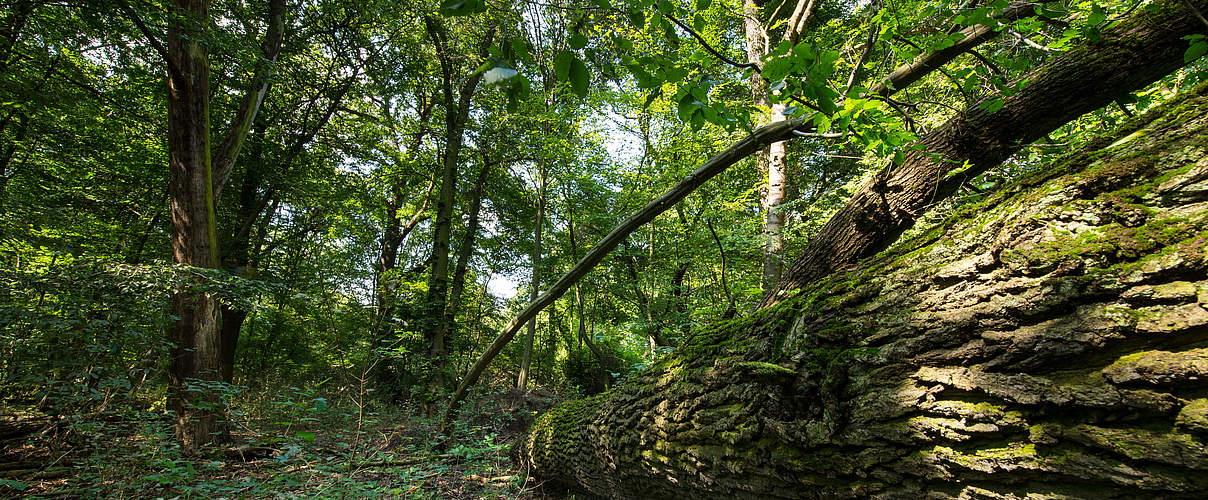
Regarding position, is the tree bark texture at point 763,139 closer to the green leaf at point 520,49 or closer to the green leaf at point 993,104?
the green leaf at point 993,104

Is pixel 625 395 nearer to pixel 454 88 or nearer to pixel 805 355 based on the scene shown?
pixel 805 355

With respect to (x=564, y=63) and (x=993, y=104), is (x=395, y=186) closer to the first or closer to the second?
(x=564, y=63)

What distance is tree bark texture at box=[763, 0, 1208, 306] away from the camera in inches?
61.6

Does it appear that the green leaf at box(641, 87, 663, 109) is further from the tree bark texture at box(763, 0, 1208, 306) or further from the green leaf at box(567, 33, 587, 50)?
the tree bark texture at box(763, 0, 1208, 306)

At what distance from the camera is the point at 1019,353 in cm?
95

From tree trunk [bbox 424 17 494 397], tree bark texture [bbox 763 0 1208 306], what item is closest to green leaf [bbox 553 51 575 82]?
tree bark texture [bbox 763 0 1208 306]

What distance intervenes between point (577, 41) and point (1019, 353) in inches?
54.6

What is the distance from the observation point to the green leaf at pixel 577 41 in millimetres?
1076

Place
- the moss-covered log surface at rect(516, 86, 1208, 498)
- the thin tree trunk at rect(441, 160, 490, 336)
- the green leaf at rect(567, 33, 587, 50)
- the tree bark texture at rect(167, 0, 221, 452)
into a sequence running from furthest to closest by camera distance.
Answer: the thin tree trunk at rect(441, 160, 490, 336)
the tree bark texture at rect(167, 0, 221, 452)
the green leaf at rect(567, 33, 587, 50)
the moss-covered log surface at rect(516, 86, 1208, 498)

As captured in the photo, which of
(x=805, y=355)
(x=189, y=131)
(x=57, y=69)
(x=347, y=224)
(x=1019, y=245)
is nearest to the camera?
(x=1019, y=245)

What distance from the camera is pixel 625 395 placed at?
8.42ft

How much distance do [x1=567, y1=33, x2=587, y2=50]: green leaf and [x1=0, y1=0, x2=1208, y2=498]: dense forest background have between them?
0.14 ft

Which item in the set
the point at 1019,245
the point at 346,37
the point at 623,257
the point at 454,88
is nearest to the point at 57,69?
the point at 346,37

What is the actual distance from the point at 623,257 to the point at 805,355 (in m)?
8.17
